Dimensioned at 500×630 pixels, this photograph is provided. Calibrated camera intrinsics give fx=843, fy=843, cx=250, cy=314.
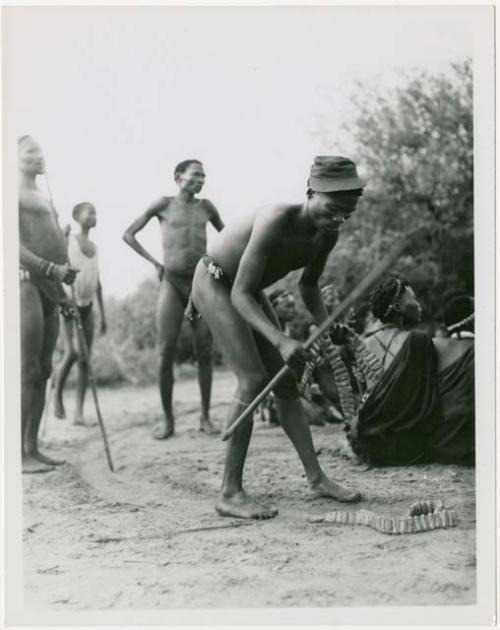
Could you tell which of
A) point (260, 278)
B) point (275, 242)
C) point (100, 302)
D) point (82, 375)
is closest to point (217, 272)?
point (260, 278)

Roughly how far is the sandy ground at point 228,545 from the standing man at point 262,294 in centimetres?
22

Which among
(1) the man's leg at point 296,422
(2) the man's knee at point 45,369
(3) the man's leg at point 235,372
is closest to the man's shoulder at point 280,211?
(3) the man's leg at point 235,372

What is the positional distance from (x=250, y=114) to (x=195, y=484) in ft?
7.33

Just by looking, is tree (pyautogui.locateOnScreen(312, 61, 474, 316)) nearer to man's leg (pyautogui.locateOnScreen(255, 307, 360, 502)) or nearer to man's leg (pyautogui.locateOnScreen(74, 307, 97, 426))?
man's leg (pyautogui.locateOnScreen(255, 307, 360, 502))

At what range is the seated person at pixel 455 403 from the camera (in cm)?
493

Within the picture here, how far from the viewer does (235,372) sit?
446 cm

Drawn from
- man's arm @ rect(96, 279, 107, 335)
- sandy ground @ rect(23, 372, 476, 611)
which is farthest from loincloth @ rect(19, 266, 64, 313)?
sandy ground @ rect(23, 372, 476, 611)

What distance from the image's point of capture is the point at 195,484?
5.09 meters

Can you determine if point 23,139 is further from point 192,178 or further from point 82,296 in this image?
point 82,296

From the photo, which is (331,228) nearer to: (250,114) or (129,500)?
(250,114)

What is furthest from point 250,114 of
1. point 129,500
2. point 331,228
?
point 129,500

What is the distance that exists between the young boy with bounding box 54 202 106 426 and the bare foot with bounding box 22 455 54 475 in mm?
1115

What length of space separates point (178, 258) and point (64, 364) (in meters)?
1.37

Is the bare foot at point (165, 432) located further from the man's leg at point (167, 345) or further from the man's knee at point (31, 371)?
the man's knee at point (31, 371)
